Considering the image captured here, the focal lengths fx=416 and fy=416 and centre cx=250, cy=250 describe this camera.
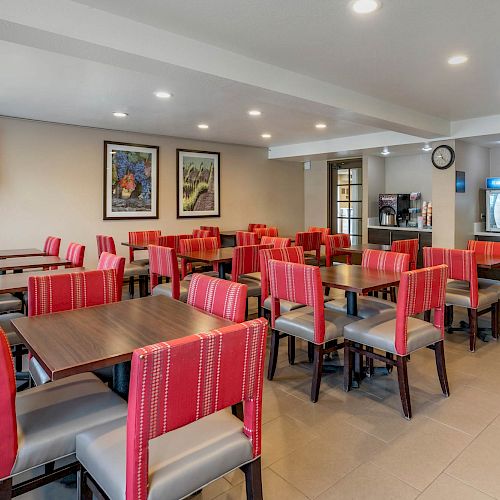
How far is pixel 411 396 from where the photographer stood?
2844 mm

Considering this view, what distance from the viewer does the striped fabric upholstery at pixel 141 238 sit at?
6.04 m

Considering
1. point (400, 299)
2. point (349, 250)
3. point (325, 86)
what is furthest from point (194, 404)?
point (349, 250)

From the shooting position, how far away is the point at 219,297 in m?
2.16

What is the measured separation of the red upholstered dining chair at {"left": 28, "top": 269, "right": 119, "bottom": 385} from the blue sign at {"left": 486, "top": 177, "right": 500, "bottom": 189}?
6.54 m

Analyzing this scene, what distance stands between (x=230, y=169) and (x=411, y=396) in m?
5.77

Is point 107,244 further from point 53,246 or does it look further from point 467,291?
point 467,291

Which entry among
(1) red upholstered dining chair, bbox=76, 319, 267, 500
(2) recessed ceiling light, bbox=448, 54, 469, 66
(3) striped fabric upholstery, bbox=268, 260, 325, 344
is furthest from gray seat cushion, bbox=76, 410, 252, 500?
(2) recessed ceiling light, bbox=448, 54, 469, 66

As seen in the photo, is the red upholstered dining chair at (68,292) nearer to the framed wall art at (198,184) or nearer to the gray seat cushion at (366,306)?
the gray seat cushion at (366,306)

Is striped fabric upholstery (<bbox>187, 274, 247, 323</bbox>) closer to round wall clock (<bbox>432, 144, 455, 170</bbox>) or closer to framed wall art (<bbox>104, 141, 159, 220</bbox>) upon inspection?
framed wall art (<bbox>104, 141, 159, 220</bbox>)

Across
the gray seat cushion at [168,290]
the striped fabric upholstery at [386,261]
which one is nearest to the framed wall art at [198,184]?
the gray seat cushion at [168,290]

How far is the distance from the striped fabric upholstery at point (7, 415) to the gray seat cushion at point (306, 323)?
74.2 inches

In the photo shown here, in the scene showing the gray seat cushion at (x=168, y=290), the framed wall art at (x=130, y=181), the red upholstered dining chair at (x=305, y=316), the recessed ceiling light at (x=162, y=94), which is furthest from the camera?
the framed wall art at (x=130, y=181)

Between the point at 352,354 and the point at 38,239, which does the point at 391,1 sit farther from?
the point at 38,239

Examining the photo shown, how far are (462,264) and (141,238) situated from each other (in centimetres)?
427
